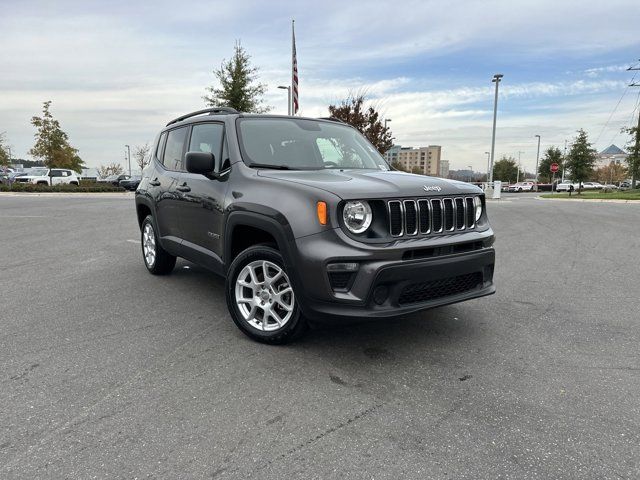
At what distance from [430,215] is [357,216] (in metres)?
0.60

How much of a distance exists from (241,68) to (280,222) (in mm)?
22574

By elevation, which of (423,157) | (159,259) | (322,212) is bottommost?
(159,259)

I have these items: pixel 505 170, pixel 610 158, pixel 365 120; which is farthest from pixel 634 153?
pixel 610 158

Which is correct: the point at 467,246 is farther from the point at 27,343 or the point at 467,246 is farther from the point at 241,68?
the point at 241,68

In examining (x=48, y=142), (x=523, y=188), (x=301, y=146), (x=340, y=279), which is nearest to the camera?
(x=340, y=279)

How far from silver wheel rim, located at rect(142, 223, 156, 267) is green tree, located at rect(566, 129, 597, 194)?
139 ft

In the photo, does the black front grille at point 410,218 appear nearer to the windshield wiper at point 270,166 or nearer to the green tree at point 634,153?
the windshield wiper at point 270,166

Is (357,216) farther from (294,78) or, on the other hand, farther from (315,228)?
(294,78)

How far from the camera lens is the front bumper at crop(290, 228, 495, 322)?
10.3 feet

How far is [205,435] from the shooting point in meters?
2.54

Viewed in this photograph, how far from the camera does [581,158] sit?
133 ft

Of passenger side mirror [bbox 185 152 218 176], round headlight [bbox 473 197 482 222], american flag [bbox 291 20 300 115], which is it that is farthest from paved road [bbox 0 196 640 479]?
american flag [bbox 291 20 300 115]

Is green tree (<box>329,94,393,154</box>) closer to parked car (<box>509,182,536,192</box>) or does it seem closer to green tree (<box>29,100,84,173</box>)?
green tree (<box>29,100,84,173</box>)

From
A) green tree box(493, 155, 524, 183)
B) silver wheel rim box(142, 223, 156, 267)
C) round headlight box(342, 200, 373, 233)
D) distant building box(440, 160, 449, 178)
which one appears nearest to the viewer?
round headlight box(342, 200, 373, 233)
